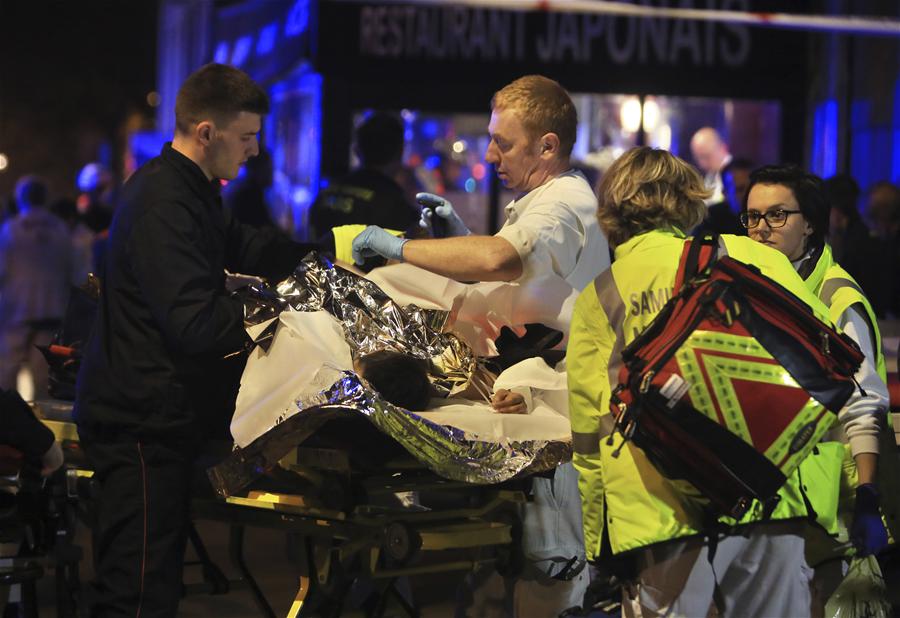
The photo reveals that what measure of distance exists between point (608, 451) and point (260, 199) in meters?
6.39

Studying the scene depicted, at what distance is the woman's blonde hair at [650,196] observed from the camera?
3426 mm

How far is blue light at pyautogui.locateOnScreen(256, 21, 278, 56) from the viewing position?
12.6m

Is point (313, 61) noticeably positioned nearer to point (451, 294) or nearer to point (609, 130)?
point (609, 130)

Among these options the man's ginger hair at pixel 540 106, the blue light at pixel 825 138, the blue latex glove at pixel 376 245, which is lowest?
the blue latex glove at pixel 376 245

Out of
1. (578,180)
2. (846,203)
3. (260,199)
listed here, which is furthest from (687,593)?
(260,199)

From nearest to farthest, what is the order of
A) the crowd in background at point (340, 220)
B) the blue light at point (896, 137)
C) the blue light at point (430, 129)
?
the crowd in background at point (340, 220)
the blue light at point (896, 137)
the blue light at point (430, 129)

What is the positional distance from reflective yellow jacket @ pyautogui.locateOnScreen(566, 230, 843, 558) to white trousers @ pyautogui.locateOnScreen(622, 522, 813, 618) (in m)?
0.06

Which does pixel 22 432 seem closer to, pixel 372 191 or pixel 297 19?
pixel 372 191

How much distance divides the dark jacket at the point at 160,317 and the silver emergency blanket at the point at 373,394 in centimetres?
20

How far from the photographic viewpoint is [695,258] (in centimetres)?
328

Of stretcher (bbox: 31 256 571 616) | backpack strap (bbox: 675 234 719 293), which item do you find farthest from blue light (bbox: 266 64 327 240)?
backpack strap (bbox: 675 234 719 293)

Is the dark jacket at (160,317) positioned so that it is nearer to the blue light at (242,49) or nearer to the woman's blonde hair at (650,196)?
the woman's blonde hair at (650,196)

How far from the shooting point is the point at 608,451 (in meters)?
3.37

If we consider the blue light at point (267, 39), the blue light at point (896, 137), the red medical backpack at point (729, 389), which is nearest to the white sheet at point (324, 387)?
the red medical backpack at point (729, 389)
